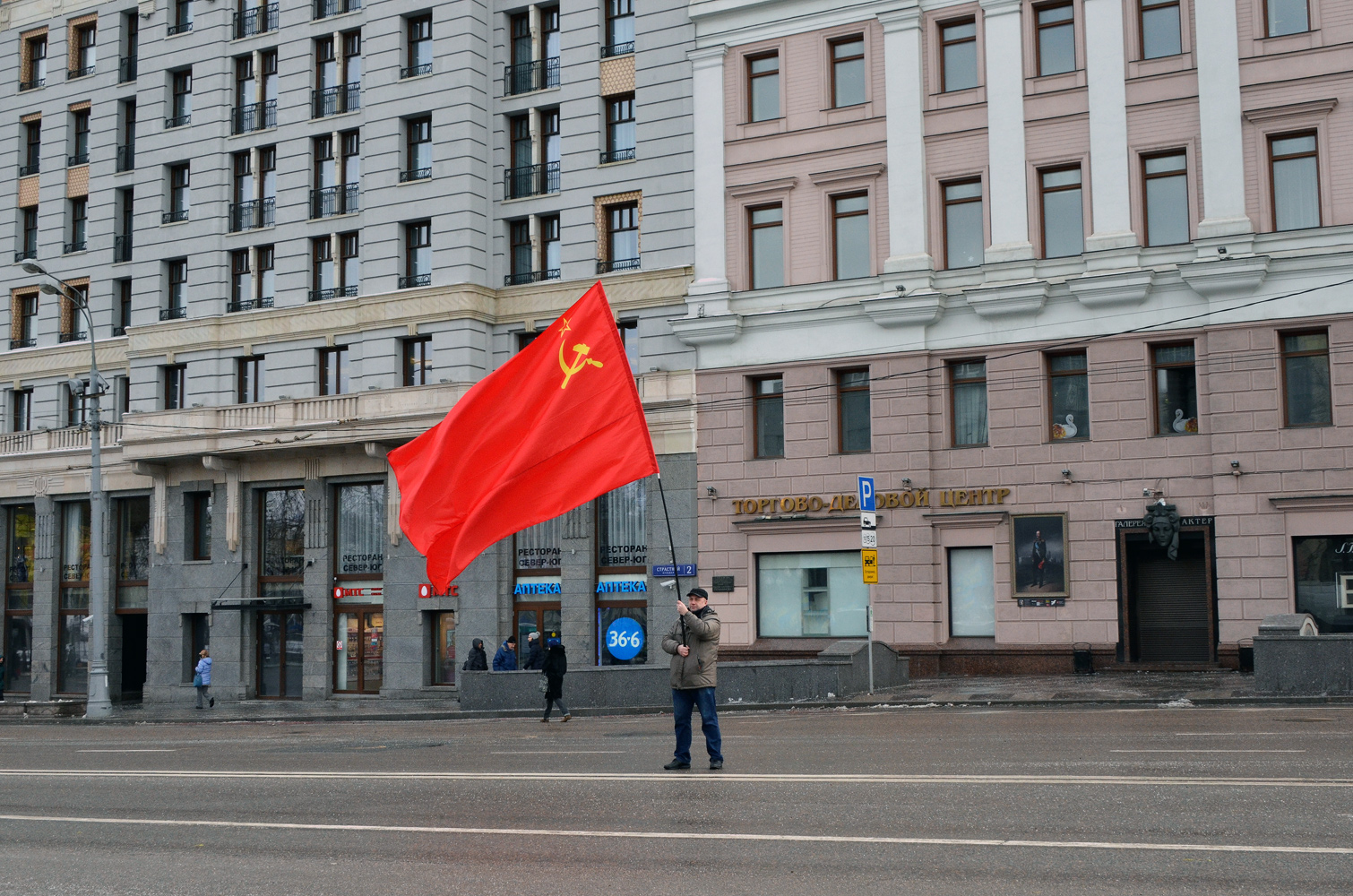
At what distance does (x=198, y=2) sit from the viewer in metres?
45.8

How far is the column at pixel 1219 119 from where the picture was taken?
30109mm

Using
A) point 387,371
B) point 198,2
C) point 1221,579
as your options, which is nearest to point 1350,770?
point 1221,579

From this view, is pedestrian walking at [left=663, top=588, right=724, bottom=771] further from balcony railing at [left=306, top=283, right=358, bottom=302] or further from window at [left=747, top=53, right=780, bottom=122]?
balcony railing at [left=306, top=283, right=358, bottom=302]

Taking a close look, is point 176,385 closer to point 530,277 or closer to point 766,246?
point 530,277

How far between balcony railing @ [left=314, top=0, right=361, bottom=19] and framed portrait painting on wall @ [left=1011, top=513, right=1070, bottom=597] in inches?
997

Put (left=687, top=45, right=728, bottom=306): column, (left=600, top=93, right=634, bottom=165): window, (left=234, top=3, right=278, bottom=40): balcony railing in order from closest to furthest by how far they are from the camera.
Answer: (left=687, top=45, right=728, bottom=306): column < (left=600, top=93, right=634, bottom=165): window < (left=234, top=3, right=278, bottom=40): balcony railing

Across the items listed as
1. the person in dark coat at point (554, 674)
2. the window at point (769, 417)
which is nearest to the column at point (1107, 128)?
the window at point (769, 417)

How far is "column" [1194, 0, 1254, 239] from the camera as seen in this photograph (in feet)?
98.8

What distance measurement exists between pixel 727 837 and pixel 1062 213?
25.6 m

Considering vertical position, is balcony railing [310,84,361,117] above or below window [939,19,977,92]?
above

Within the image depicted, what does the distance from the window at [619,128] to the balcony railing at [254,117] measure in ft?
38.0

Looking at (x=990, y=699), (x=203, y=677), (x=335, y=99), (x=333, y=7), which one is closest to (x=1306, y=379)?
(x=990, y=699)

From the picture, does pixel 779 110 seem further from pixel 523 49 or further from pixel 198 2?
pixel 198 2

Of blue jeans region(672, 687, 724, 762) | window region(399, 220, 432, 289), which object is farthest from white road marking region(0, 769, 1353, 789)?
window region(399, 220, 432, 289)
